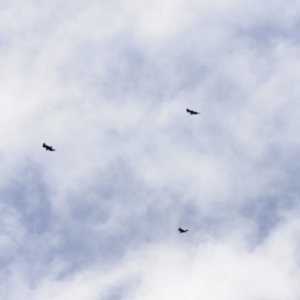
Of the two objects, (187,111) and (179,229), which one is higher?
(187,111)

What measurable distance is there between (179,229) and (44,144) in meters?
53.6

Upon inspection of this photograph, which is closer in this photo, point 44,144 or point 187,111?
point 44,144

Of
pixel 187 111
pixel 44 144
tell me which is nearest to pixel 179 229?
pixel 187 111

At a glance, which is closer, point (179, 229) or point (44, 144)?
point (44, 144)

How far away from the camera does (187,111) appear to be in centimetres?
15362

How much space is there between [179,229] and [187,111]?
125 feet

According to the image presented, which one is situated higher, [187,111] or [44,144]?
[187,111]

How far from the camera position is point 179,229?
163125mm

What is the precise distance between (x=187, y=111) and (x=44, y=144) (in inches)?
1746

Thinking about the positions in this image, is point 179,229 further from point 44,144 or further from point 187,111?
point 44,144
